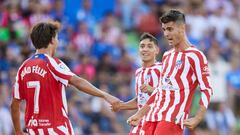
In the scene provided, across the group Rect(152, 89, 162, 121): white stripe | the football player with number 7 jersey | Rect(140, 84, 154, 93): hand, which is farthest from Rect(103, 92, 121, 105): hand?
Rect(140, 84, 154, 93): hand

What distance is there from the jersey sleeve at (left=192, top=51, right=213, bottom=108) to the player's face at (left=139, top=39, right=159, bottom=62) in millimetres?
1688

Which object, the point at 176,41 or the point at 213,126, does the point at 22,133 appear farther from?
the point at 213,126

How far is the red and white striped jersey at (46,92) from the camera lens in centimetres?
1049

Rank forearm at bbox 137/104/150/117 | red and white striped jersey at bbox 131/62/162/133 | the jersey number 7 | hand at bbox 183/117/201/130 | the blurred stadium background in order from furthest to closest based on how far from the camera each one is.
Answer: the blurred stadium background → red and white striped jersey at bbox 131/62/162/133 → forearm at bbox 137/104/150/117 → the jersey number 7 → hand at bbox 183/117/201/130

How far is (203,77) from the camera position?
10.6 meters

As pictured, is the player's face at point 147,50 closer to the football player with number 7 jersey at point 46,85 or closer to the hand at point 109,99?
the hand at point 109,99

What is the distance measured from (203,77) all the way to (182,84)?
0.32m

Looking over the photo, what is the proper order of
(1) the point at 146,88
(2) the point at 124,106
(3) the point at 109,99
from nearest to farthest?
(3) the point at 109,99 → (2) the point at 124,106 → (1) the point at 146,88

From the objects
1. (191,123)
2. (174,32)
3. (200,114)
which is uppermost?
(174,32)

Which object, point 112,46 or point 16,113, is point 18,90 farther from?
point 112,46

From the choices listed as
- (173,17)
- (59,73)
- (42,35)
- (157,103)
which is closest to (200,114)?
(157,103)

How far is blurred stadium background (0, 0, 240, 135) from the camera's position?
1856 cm

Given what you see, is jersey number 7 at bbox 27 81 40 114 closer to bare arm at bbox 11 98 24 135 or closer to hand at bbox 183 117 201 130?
bare arm at bbox 11 98 24 135

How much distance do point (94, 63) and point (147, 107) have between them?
8.99 meters
